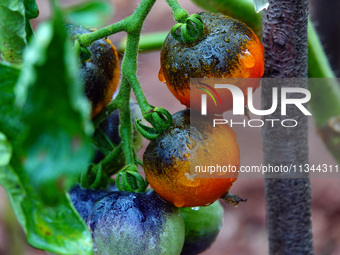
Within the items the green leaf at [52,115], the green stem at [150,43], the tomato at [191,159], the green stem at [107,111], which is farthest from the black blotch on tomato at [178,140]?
the green stem at [150,43]

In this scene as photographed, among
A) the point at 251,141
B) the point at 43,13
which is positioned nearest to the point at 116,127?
the point at 251,141

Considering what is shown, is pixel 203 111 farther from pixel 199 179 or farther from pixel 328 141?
pixel 328 141

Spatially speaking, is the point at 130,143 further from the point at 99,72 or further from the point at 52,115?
the point at 52,115

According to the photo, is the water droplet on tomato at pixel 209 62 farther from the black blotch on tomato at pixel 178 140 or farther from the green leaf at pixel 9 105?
the green leaf at pixel 9 105

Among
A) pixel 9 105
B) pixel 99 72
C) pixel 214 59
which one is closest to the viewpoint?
pixel 9 105

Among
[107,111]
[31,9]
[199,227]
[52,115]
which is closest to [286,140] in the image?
[199,227]

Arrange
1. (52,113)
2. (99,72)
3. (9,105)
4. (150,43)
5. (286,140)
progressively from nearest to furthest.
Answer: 1. (52,113)
2. (9,105)
3. (99,72)
4. (286,140)
5. (150,43)
